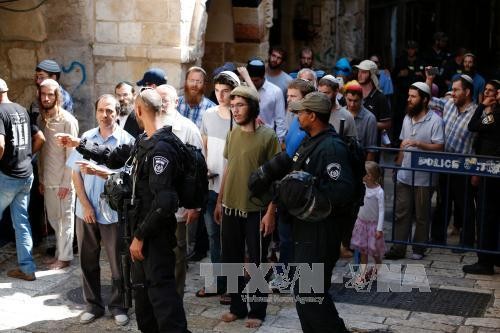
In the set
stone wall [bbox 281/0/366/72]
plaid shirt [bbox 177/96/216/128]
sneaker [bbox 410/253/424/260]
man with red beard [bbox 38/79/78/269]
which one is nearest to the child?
sneaker [bbox 410/253/424/260]

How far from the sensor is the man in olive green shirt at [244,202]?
7199 millimetres

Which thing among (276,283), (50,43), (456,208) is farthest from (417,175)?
(50,43)

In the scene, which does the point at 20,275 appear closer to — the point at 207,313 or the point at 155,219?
the point at 207,313

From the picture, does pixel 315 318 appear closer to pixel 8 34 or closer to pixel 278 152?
pixel 278 152

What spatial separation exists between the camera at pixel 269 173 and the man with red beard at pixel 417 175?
271 centimetres

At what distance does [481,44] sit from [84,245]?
16712mm

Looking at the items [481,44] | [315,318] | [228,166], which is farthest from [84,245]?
[481,44]

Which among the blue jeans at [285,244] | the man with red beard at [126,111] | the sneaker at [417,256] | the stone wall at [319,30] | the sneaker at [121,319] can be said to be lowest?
the sneaker at [121,319]

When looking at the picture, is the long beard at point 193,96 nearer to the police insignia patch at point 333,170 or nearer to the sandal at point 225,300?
the sandal at point 225,300

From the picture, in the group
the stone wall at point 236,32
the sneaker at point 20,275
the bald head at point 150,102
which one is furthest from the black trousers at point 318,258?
the stone wall at point 236,32

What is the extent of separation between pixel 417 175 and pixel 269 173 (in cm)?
295

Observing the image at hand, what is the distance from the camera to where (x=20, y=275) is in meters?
8.43

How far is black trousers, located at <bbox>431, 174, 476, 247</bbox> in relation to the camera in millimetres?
8994

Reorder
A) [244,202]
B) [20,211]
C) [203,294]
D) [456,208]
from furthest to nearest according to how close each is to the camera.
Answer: [456,208], [20,211], [203,294], [244,202]
